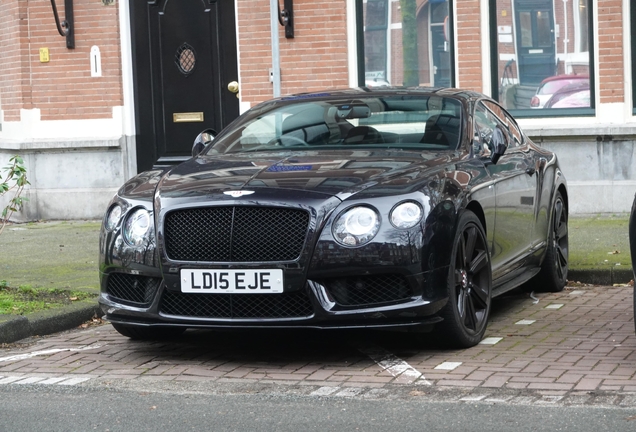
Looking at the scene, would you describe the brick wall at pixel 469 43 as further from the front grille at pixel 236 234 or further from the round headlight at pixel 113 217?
the front grille at pixel 236 234

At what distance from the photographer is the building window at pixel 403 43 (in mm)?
13070

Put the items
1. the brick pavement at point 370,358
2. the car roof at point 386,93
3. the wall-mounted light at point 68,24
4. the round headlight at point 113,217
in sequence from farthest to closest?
the wall-mounted light at point 68,24 < the car roof at point 386,93 < the round headlight at point 113,217 < the brick pavement at point 370,358

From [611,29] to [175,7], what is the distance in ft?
16.9

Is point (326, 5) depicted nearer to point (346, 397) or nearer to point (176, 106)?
point (176, 106)

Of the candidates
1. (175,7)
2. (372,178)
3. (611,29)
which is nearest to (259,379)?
(372,178)

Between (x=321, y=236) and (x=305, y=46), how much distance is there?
25.5 feet

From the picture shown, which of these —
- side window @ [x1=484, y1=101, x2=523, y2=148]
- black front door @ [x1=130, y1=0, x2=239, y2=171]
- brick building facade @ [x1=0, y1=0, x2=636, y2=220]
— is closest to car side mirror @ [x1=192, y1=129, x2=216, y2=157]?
side window @ [x1=484, y1=101, x2=523, y2=148]

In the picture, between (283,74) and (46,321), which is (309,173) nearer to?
(46,321)

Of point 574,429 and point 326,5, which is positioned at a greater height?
point 326,5

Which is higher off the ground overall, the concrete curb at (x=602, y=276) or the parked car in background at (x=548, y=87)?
the parked car in background at (x=548, y=87)

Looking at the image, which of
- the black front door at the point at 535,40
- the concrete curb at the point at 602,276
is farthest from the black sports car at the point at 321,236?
the black front door at the point at 535,40

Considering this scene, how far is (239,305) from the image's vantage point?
579 cm

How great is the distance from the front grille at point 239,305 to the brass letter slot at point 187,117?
823cm

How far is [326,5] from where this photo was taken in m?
13.1
